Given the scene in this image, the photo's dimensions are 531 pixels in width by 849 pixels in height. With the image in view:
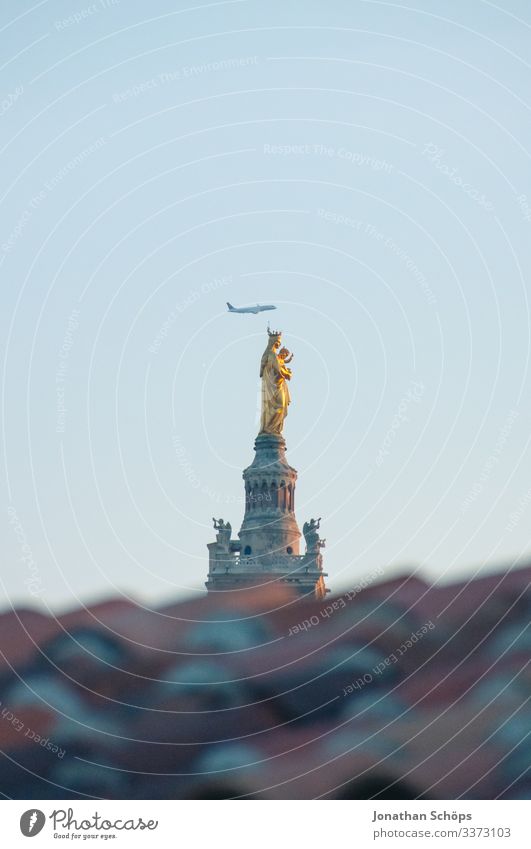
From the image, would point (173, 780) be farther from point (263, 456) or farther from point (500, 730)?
point (263, 456)

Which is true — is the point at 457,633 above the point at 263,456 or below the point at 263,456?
below
